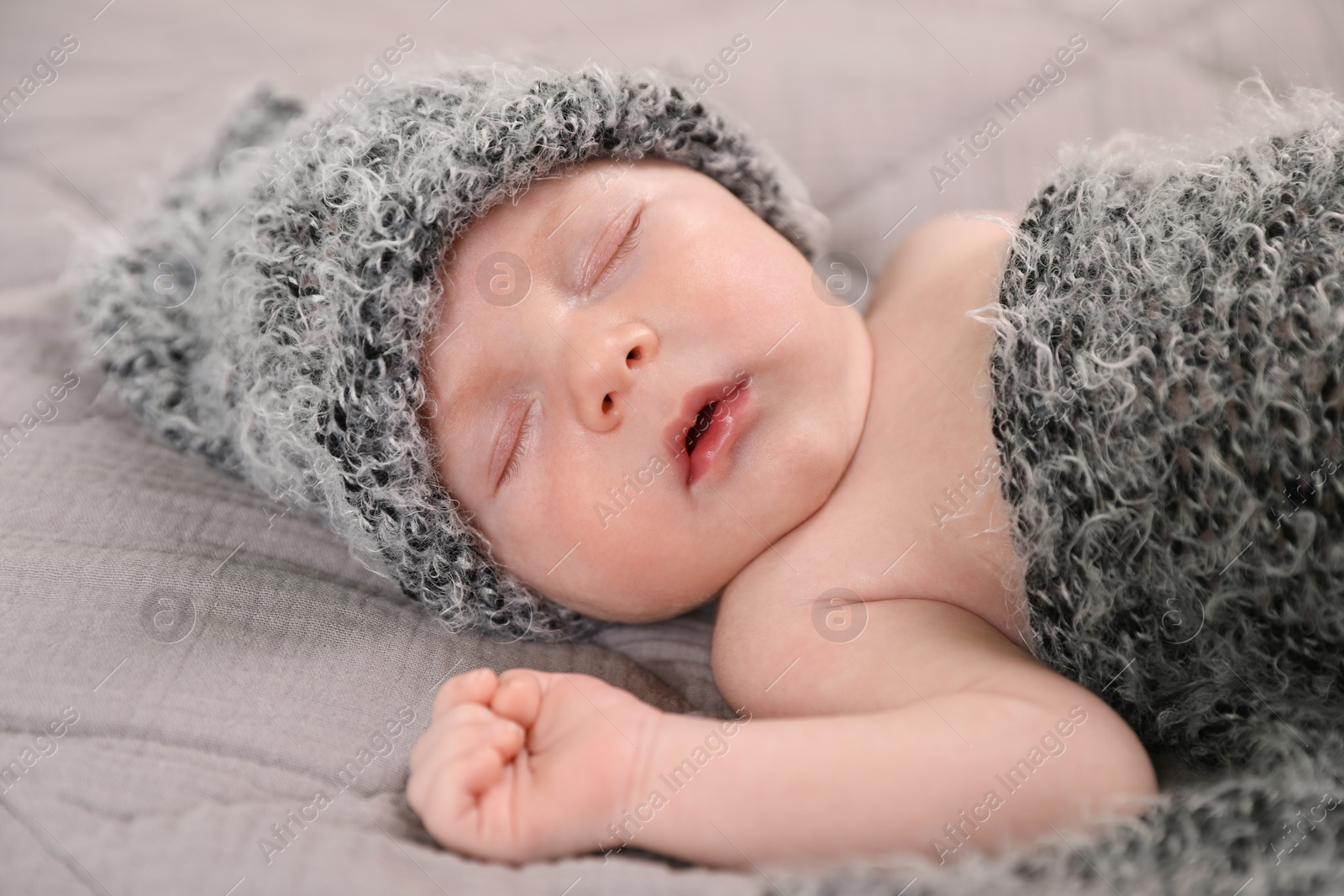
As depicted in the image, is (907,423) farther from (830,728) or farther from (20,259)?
(20,259)

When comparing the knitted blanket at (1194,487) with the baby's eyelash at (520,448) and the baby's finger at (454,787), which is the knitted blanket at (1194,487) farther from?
the baby's eyelash at (520,448)

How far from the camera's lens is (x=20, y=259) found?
1.71m

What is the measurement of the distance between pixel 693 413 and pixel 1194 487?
0.58m

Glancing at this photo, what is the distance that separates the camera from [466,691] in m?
0.99

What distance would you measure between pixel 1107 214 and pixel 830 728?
695mm

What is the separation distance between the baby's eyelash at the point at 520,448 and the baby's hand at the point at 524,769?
33cm

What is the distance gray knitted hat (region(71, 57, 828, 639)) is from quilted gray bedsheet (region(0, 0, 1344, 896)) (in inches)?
3.5
